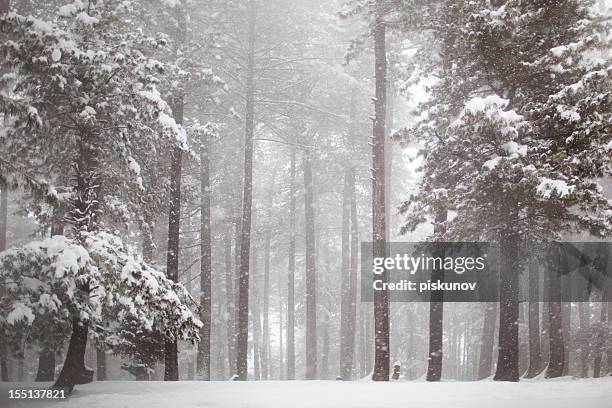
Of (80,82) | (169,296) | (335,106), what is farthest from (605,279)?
(80,82)

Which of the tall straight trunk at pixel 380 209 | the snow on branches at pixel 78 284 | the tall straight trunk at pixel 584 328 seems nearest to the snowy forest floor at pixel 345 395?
the tall straight trunk at pixel 380 209

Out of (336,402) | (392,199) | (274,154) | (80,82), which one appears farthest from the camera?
(274,154)

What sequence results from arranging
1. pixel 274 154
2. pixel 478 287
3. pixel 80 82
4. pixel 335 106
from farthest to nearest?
pixel 274 154 < pixel 335 106 < pixel 478 287 < pixel 80 82

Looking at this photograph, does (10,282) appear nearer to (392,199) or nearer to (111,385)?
(111,385)

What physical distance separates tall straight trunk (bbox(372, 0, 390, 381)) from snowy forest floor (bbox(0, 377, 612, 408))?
3.49 feet

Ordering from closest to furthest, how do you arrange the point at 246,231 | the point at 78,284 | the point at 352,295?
the point at 78,284, the point at 246,231, the point at 352,295

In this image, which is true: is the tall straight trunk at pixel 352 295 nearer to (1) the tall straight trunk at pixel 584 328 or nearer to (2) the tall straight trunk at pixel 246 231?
(2) the tall straight trunk at pixel 246 231

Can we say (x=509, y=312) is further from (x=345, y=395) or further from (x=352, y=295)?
Result: (x=352, y=295)

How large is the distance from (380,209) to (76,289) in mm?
7822

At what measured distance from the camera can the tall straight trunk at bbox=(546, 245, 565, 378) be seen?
15.8 meters

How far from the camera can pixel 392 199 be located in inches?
1146

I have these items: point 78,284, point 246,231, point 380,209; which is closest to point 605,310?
point 380,209

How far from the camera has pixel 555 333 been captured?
16.0 m

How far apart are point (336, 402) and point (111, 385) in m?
6.51
